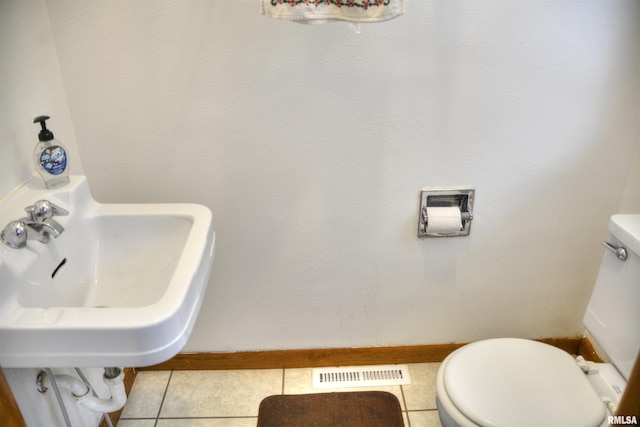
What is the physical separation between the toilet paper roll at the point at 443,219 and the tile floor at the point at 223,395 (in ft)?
2.09

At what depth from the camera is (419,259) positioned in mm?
1753

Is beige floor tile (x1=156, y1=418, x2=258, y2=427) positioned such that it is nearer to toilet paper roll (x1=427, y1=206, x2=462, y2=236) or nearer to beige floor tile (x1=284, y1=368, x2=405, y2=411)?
beige floor tile (x1=284, y1=368, x2=405, y2=411)

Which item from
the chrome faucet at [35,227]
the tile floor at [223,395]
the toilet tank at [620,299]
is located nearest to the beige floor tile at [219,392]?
the tile floor at [223,395]

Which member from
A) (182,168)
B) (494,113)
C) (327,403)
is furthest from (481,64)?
(327,403)

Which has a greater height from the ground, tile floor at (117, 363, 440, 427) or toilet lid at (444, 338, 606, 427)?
toilet lid at (444, 338, 606, 427)

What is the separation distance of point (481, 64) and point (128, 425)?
165 cm

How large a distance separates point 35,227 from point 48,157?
8.7 inches

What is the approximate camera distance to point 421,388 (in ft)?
6.10

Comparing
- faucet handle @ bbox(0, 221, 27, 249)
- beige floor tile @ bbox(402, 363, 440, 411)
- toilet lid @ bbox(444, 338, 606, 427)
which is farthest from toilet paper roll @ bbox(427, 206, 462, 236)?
faucet handle @ bbox(0, 221, 27, 249)

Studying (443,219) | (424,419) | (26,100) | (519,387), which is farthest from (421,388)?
(26,100)

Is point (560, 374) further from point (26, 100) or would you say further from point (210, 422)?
point (26, 100)

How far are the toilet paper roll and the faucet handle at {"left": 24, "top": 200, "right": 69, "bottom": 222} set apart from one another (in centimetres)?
107

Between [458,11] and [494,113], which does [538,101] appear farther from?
[458,11]

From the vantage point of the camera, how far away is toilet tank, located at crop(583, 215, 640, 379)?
1.27 m
